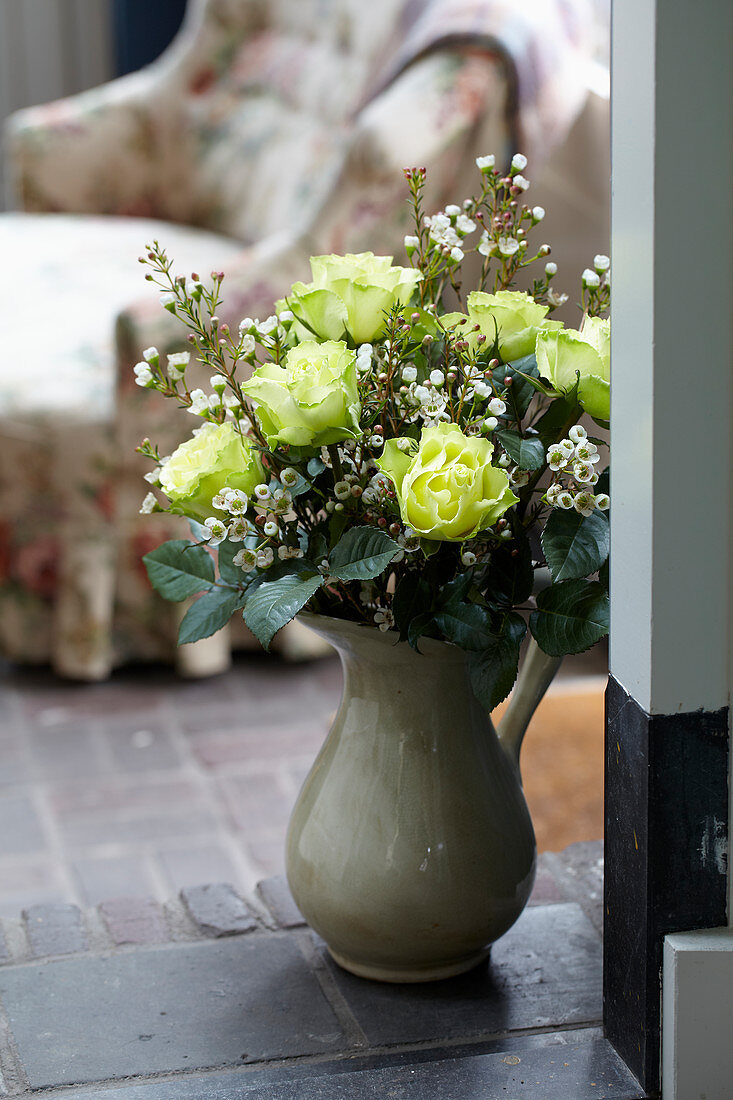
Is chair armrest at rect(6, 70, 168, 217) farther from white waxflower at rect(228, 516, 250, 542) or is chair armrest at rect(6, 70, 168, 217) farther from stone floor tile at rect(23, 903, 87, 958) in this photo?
white waxflower at rect(228, 516, 250, 542)

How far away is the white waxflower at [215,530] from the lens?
941mm

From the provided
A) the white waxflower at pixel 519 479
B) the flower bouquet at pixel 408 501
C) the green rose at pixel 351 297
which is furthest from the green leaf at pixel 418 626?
the green rose at pixel 351 297

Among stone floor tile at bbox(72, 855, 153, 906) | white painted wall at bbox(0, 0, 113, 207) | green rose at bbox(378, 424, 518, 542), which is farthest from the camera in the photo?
white painted wall at bbox(0, 0, 113, 207)

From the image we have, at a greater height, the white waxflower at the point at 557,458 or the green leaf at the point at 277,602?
the white waxflower at the point at 557,458

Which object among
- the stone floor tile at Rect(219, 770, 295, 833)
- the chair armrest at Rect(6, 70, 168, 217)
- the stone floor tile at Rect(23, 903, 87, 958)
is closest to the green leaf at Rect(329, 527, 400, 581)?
the stone floor tile at Rect(23, 903, 87, 958)

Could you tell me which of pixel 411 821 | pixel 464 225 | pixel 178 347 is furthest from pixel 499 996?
pixel 178 347

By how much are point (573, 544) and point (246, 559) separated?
0.76 ft

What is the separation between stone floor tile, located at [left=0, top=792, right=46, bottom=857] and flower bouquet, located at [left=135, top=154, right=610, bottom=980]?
104 centimetres

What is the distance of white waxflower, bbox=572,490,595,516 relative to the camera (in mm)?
913

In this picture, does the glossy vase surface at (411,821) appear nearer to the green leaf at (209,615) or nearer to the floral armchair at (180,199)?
the green leaf at (209,615)

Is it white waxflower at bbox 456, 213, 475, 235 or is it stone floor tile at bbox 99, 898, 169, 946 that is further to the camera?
stone floor tile at bbox 99, 898, 169, 946

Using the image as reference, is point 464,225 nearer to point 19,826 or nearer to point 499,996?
point 499,996

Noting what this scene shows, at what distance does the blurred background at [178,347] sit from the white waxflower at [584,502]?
979 millimetres

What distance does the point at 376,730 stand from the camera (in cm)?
101
